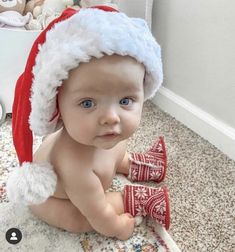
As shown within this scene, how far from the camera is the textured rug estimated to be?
787 millimetres

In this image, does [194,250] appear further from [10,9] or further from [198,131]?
[10,9]

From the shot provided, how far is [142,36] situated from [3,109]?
0.77 metres

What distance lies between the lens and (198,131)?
1.30m

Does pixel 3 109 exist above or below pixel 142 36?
below

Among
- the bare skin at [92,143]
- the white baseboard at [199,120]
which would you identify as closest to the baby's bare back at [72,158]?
the bare skin at [92,143]

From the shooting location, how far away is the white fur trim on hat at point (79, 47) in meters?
0.63

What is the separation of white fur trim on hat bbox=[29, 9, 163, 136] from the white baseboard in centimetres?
55

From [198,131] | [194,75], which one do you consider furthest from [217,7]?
[198,131]

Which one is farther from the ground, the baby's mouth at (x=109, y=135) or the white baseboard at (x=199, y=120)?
the baby's mouth at (x=109, y=135)

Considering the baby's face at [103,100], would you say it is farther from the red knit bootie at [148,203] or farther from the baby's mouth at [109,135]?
the red knit bootie at [148,203]

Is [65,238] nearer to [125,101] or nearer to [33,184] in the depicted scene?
[33,184]

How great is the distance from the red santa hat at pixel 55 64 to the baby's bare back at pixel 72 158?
0.03 m

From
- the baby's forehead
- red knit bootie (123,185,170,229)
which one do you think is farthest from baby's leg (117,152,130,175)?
the baby's forehead

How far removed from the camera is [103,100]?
0.67 meters
